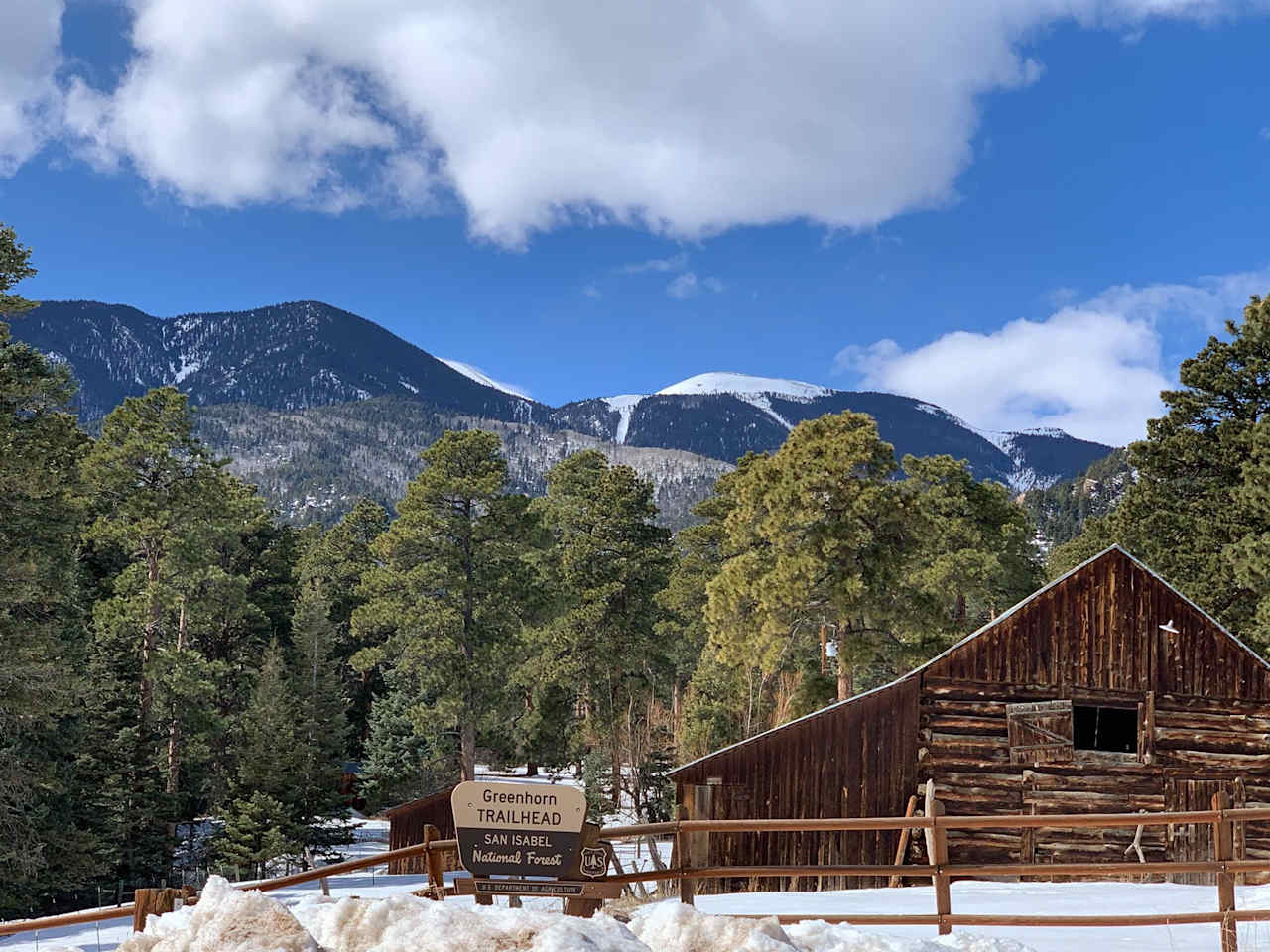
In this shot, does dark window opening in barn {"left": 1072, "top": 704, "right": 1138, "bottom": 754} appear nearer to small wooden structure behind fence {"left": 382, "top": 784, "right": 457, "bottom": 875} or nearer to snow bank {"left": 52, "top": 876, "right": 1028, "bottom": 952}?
snow bank {"left": 52, "top": 876, "right": 1028, "bottom": 952}

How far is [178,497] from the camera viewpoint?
33031 mm

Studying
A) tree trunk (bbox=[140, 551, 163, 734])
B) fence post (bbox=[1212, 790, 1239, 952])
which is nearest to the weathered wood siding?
fence post (bbox=[1212, 790, 1239, 952])

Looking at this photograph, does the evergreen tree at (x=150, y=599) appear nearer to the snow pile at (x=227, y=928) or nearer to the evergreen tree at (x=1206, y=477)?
the evergreen tree at (x=1206, y=477)

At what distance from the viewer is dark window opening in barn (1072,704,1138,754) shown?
803 inches

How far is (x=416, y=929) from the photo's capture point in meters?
5.29

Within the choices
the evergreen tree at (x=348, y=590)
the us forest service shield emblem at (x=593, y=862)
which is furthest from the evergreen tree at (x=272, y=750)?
the us forest service shield emblem at (x=593, y=862)

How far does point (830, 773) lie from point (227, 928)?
15911 mm

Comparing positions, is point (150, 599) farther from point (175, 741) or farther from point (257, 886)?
point (257, 886)

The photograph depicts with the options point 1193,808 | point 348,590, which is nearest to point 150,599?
point 348,590

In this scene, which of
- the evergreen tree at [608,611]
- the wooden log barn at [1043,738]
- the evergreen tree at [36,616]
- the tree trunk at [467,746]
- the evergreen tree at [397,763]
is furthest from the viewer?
the evergreen tree at [397,763]

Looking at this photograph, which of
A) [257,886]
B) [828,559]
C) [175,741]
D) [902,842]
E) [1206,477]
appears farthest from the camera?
[175,741]

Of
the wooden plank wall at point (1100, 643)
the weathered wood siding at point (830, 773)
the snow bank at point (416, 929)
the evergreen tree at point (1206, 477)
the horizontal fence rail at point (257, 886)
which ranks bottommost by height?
the weathered wood siding at point (830, 773)

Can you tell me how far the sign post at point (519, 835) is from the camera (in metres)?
6.81

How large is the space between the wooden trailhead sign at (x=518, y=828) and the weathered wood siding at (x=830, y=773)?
13570 millimetres
